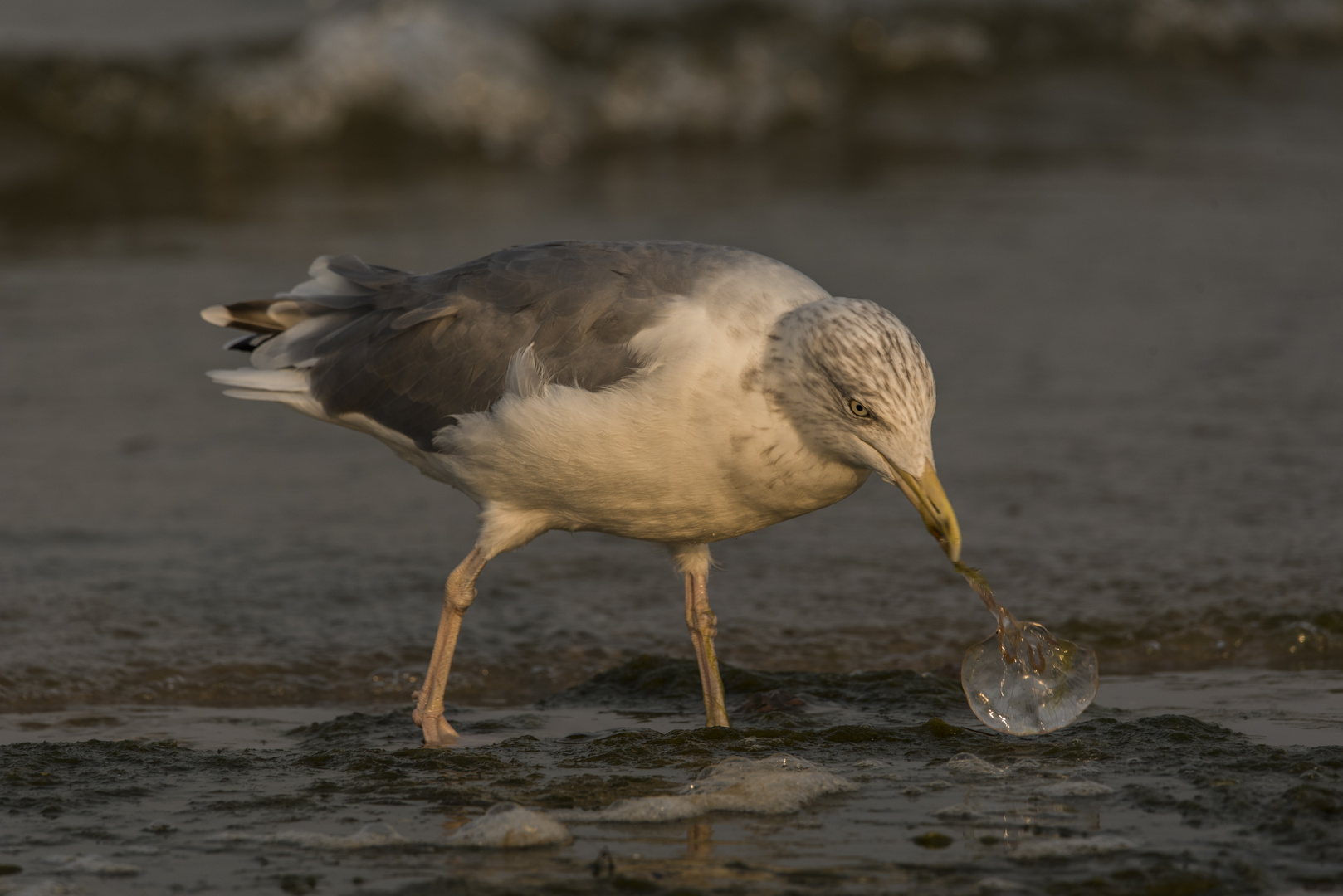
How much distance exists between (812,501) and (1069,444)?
12.1 ft

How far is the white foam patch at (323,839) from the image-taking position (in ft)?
13.5

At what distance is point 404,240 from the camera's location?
12.1 metres

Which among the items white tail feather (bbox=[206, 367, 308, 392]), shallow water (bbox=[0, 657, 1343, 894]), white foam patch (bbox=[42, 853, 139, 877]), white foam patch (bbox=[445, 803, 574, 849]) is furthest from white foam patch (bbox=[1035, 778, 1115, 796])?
white tail feather (bbox=[206, 367, 308, 392])

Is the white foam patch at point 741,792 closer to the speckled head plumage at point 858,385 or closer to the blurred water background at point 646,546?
the blurred water background at point 646,546

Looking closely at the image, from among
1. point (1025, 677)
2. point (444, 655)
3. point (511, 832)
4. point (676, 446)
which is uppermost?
point (676, 446)

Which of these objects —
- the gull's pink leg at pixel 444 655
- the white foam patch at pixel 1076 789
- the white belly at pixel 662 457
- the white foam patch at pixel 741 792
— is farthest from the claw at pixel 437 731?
Result: the white foam patch at pixel 1076 789

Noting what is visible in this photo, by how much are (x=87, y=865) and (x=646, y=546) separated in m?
3.77

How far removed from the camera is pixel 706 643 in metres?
5.59

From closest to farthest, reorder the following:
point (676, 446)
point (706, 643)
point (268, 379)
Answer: point (676, 446) < point (706, 643) < point (268, 379)

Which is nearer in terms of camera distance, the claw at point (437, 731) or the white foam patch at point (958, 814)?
the white foam patch at point (958, 814)

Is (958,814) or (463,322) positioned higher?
(463,322)

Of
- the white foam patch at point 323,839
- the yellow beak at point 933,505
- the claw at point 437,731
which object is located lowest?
the white foam patch at point 323,839

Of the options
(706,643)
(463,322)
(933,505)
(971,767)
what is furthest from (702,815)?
(463,322)

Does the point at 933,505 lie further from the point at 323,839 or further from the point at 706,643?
the point at 323,839
